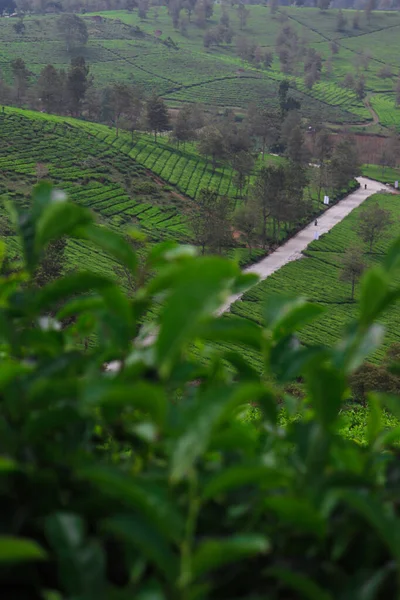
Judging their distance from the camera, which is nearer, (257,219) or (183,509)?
(183,509)

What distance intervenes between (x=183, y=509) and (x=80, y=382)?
237mm

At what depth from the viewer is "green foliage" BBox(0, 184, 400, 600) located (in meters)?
0.84

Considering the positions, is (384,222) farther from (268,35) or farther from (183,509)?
(268,35)

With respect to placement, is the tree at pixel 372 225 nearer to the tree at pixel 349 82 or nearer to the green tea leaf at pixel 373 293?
the green tea leaf at pixel 373 293

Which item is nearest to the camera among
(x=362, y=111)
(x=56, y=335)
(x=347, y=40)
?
(x=56, y=335)

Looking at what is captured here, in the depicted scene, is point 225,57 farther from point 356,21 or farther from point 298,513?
point 298,513

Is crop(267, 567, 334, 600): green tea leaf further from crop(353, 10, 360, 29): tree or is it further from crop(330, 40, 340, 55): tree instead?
crop(353, 10, 360, 29): tree

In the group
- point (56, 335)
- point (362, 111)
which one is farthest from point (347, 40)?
point (56, 335)

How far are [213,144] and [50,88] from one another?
1719 centimetres

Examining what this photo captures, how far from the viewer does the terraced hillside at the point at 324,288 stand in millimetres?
26969

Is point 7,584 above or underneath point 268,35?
above

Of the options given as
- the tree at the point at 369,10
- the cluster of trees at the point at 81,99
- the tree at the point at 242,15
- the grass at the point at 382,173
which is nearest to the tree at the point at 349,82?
the grass at the point at 382,173

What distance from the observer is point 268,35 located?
4186 inches

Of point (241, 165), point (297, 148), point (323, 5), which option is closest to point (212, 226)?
point (241, 165)
